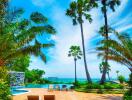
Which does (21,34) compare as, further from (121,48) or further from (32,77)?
(32,77)

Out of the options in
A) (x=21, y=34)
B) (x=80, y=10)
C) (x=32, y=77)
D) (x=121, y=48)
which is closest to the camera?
(x=21, y=34)

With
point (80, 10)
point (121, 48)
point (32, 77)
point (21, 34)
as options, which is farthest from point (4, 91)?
point (32, 77)

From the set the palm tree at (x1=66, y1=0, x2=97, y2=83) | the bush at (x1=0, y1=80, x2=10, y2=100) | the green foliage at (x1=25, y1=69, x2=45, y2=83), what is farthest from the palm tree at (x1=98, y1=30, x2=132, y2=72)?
the green foliage at (x1=25, y1=69, x2=45, y2=83)

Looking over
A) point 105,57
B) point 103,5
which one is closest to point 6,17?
point 105,57

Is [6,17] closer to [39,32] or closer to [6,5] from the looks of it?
[6,5]

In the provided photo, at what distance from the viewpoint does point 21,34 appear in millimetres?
16781

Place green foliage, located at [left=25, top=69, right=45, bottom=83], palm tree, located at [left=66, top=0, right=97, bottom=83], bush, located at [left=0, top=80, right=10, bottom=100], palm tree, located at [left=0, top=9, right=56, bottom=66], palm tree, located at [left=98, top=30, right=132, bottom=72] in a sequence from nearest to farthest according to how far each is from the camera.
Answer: bush, located at [left=0, top=80, right=10, bottom=100] < palm tree, located at [left=0, top=9, right=56, bottom=66] < palm tree, located at [left=98, top=30, right=132, bottom=72] < palm tree, located at [left=66, top=0, right=97, bottom=83] < green foliage, located at [left=25, top=69, right=45, bottom=83]

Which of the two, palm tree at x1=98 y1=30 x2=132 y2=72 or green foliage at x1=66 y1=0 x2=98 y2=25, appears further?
green foliage at x1=66 y1=0 x2=98 y2=25

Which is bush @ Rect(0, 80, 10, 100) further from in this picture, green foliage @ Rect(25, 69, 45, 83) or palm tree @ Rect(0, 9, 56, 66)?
green foliage @ Rect(25, 69, 45, 83)

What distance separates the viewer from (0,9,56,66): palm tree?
650 inches

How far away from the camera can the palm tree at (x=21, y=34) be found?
16.5m

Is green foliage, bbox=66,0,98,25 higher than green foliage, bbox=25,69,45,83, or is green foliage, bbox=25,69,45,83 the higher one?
green foliage, bbox=66,0,98,25

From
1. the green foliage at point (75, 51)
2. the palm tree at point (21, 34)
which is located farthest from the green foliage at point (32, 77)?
the palm tree at point (21, 34)

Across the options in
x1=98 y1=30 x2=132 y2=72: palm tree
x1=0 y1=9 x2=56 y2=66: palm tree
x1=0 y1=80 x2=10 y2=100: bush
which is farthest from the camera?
x1=98 y1=30 x2=132 y2=72: palm tree
